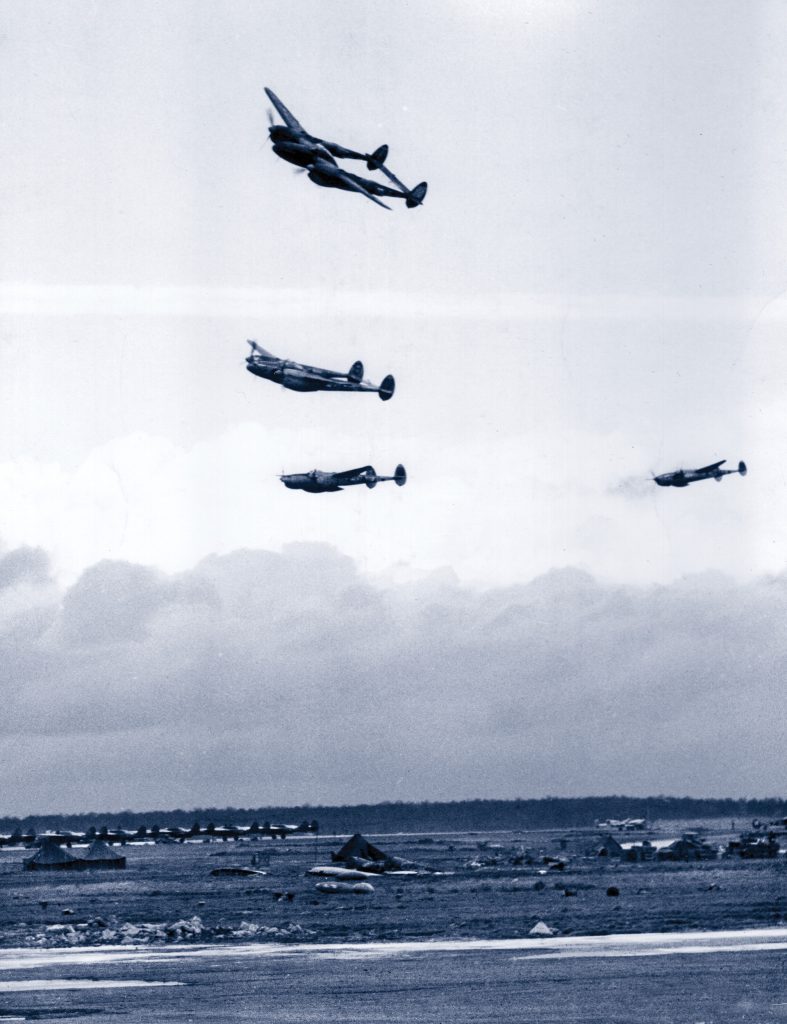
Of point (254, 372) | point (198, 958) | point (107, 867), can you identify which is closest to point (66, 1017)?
point (198, 958)

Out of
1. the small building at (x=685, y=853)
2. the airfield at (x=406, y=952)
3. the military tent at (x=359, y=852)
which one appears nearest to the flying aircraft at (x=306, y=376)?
the airfield at (x=406, y=952)

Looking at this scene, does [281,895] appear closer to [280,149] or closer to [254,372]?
[254,372]

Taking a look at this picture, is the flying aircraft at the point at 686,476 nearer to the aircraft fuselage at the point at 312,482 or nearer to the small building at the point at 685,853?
the aircraft fuselage at the point at 312,482

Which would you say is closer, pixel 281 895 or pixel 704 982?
pixel 704 982

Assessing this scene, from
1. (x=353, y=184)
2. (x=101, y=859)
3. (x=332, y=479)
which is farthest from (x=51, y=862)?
(x=353, y=184)

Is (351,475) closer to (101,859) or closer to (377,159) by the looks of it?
(377,159)

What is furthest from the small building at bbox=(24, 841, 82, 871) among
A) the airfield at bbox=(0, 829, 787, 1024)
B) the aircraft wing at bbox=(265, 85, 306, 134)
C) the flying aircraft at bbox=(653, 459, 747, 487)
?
the aircraft wing at bbox=(265, 85, 306, 134)
